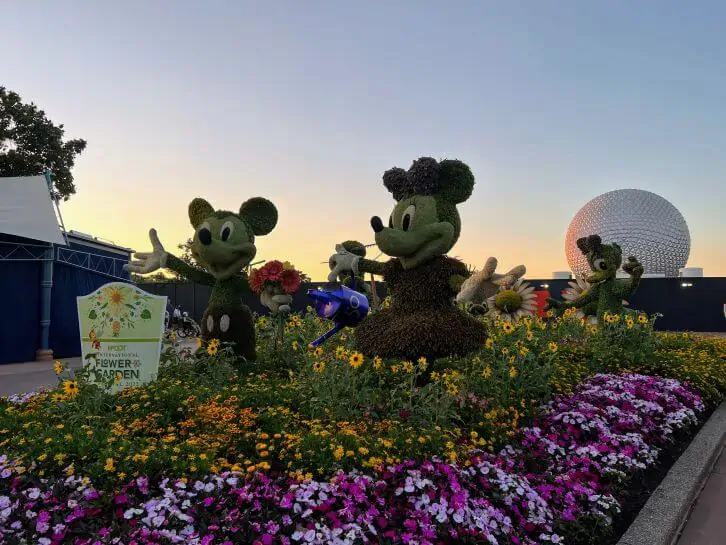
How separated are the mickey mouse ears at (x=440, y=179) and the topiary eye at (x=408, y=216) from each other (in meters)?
0.24

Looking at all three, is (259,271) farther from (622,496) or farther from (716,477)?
(716,477)

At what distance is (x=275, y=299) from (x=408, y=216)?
231cm

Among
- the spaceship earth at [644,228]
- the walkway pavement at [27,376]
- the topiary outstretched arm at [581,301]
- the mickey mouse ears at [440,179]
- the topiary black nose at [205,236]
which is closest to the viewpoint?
the mickey mouse ears at [440,179]

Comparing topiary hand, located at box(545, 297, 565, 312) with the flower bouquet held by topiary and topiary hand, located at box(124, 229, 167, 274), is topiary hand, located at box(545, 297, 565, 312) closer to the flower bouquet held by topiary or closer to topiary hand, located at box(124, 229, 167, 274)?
the flower bouquet held by topiary

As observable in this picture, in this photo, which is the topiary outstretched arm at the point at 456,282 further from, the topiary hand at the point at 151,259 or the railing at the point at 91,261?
the railing at the point at 91,261

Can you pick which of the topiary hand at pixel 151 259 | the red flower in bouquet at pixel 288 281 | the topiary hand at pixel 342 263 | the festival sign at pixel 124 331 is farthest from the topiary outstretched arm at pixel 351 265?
the topiary hand at pixel 151 259

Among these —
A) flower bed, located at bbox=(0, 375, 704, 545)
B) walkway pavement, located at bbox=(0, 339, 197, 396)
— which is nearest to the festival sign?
walkway pavement, located at bbox=(0, 339, 197, 396)

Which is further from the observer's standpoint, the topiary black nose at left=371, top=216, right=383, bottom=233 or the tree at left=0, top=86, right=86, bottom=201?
the tree at left=0, top=86, right=86, bottom=201

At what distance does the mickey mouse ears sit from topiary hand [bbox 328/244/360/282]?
35.5 inches

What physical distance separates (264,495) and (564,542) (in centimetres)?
180

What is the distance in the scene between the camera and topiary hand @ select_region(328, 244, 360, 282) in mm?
5840

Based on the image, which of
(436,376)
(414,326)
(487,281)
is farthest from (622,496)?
(487,281)

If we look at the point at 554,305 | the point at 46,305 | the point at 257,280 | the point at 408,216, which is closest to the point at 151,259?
the point at 257,280

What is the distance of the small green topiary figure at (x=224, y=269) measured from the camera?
677cm
